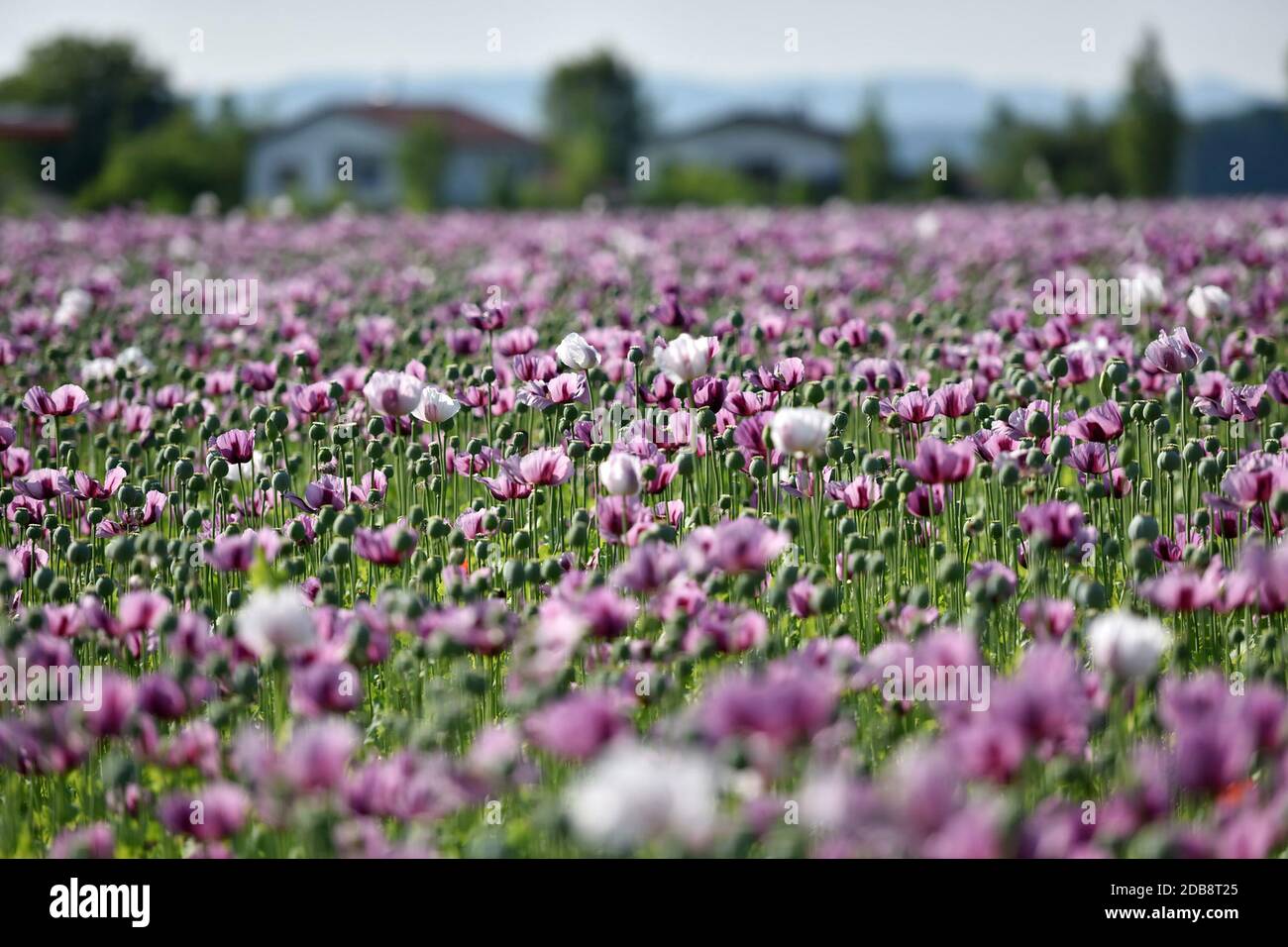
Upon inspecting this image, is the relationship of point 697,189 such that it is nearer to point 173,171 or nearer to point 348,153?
point 173,171

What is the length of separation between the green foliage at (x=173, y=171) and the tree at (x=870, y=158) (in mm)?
19902

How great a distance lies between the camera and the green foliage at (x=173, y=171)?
39.0 meters

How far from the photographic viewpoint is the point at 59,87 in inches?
2667

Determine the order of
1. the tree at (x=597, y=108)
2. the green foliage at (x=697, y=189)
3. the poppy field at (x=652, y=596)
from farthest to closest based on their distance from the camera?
the tree at (x=597, y=108), the green foliage at (x=697, y=189), the poppy field at (x=652, y=596)

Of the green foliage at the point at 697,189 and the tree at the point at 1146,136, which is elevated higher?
the tree at the point at 1146,136

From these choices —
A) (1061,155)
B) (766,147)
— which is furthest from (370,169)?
(1061,155)

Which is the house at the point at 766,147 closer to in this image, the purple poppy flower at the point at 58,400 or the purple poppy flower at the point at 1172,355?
the purple poppy flower at the point at 58,400

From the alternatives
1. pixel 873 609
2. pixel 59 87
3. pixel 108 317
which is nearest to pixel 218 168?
pixel 59 87

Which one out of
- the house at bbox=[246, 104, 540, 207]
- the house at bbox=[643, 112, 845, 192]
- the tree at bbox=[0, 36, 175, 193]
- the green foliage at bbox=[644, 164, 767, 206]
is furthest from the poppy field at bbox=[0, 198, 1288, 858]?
the house at bbox=[643, 112, 845, 192]

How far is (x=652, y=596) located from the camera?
4.05 meters

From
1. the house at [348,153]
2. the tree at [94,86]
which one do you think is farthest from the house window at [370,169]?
the tree at [94,86]

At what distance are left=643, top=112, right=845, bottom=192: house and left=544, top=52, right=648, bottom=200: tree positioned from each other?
10.0ft

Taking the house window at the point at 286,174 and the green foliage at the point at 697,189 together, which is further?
the house window at the point at 286,174
